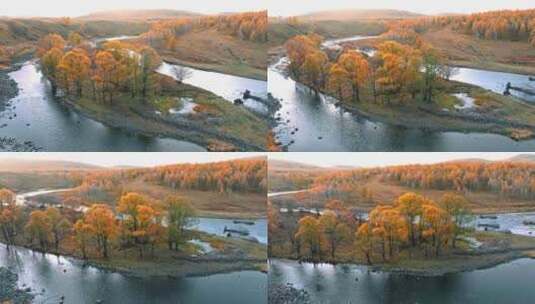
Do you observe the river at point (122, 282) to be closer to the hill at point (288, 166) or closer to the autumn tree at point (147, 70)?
the hill at point (288, 166)

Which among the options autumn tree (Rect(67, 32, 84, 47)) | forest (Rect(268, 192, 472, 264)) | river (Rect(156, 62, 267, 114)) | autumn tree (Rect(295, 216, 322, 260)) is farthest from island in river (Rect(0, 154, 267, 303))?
autumn tree (Rect(67, 32, 84, 47))

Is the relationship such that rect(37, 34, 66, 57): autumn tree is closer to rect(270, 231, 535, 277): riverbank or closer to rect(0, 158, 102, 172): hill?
rect(0, 158, 102, 172): hill

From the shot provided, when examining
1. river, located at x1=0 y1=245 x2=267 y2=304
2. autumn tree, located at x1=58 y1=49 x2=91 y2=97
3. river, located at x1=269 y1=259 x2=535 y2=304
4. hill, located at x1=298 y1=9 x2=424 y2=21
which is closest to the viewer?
river, located at x1=269 y1=259 x2=535 y2=304

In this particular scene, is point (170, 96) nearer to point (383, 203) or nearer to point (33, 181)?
point (33, 181)

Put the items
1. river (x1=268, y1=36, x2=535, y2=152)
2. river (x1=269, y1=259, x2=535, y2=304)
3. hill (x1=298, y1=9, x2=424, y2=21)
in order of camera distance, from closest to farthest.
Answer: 1. river (x1=269, y1=259, x2=535, y2=304)
2. river (x1=268, y1=36, x2=535, y2=152)
3. hill (x1=298, y1=9, x2=424, y2=21)

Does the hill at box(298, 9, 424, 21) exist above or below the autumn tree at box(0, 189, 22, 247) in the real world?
above

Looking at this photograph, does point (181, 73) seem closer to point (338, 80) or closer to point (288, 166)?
point (288, 166)

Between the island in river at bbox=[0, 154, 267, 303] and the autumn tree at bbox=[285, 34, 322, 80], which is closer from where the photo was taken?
the island in river at bbox=[0, 154, 267, 303]

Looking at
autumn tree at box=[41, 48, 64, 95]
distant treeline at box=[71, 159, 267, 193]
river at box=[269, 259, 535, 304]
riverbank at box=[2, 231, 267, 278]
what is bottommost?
river at box=[269, 259, 535, 304]
